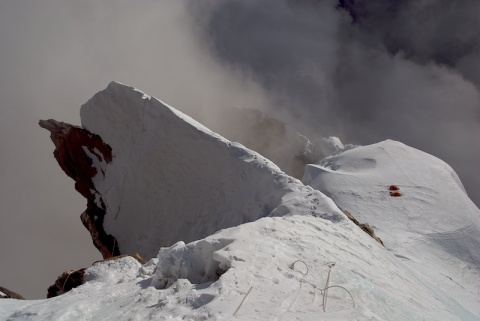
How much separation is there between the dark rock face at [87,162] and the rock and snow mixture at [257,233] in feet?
1.02

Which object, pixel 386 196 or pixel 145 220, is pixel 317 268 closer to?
pixel 145 220

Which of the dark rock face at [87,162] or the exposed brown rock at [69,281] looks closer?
the exposed brown rock at [69,281]

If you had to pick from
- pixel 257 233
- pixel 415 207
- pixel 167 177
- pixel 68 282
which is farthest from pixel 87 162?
pixel 415 207

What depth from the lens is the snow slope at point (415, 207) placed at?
38.2 feet

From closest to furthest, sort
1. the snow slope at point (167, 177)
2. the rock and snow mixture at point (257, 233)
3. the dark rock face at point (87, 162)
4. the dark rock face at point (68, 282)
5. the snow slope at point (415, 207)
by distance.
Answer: the rock and snow mixture at point (257, 233)
the dark rock face at point (68, 282)
the snow slope at point (167, 177)
the snow slope at point (415, 207)
the dark rock face at point (87, 162)

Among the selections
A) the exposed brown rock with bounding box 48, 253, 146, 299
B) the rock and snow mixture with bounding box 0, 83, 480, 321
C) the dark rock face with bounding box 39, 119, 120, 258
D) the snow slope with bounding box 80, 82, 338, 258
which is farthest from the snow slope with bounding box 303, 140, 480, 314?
the exposed brown rock with bounding box 48, 253, 146, 299

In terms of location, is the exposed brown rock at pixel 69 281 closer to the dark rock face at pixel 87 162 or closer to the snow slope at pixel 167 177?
the snow slope at pixel 167 177

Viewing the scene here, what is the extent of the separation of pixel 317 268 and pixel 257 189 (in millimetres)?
4154

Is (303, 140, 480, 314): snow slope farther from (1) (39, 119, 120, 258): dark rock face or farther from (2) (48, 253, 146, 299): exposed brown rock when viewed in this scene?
(2) (48, 253, 146, 299): exposed brown rock

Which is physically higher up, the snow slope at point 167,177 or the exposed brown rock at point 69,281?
the snow slope at point 167,177

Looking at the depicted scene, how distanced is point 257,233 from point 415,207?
9990 millimetres

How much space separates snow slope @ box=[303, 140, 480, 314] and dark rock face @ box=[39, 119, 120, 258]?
265 inches

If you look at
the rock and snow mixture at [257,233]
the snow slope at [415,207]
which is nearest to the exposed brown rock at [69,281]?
the rock and snow mixture at [257,233]

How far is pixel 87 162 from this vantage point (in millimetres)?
13047
